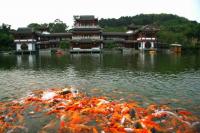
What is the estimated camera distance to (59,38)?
294 ft

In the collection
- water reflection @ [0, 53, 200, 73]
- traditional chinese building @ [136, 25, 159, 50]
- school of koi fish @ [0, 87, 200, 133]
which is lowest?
school of koi fish @ [0, 87, 200, 133]

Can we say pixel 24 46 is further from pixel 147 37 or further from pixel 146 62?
pixel 146 62

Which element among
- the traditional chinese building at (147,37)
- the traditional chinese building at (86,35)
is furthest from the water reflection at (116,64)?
the traditional chinese building at (147,37)

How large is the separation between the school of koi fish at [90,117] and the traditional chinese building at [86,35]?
2329 inches

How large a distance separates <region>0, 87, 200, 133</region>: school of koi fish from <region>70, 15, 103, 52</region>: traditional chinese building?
2329 inches

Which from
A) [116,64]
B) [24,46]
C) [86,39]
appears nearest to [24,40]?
[24,46]

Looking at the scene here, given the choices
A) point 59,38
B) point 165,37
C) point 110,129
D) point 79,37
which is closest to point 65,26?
point 59,38

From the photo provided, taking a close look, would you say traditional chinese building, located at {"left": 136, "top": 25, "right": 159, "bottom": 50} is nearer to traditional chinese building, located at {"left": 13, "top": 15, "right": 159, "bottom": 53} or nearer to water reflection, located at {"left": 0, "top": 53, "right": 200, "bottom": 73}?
traditional chinese building, located at {"left": 13, "top": 15, "right": 159, "bottom": 53}

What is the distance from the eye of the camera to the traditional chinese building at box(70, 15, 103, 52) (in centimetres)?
7812

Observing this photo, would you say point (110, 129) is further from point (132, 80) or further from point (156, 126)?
point (132, 80)

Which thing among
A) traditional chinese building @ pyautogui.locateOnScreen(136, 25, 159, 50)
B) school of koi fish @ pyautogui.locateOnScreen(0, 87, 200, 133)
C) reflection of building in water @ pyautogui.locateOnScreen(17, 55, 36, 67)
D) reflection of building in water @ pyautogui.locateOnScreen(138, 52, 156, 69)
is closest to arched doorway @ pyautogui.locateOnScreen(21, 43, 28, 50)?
reflection of building in water @ pyautogui.locateOnScreen(17, 55, 36, 67)

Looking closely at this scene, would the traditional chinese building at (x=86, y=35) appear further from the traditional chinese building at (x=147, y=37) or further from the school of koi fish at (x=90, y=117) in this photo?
the school of koi fish at (x=90, y=117)

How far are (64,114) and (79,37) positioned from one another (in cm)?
6645

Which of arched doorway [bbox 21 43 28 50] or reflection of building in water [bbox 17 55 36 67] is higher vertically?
arched doorway [bbox 21 43 28 50]
